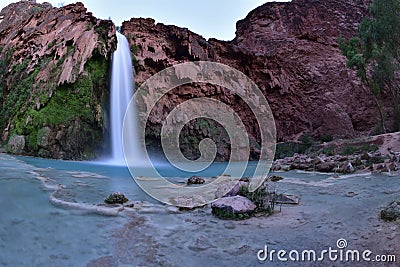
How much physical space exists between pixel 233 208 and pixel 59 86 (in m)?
15.7

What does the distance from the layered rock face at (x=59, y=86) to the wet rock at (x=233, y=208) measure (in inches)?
499

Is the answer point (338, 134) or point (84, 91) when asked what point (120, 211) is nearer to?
point (84, 91)

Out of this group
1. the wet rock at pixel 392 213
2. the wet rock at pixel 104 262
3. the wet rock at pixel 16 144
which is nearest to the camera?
the wet rock at pixel 104 262

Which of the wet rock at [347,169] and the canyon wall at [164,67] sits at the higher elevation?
the canyon wall at [164,67]

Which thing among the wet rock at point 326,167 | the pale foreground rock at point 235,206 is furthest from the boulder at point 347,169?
the pale foreground rock at point 235,206

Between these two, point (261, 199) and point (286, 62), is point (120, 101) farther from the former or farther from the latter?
point (286, 62)

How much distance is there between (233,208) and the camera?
476 centimetres

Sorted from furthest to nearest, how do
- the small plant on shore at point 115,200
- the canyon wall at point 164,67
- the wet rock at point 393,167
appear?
the canyon wall at point 164,67 → the wet rock at point 393,167 → the small plant on shore at point 115,200

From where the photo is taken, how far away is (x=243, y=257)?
3.21 m

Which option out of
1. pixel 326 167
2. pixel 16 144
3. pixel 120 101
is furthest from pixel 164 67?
pixel 326 167

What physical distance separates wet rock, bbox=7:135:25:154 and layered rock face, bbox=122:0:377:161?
812 centimetres

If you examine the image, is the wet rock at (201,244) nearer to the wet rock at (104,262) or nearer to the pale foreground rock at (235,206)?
the wet rock at (104,262)

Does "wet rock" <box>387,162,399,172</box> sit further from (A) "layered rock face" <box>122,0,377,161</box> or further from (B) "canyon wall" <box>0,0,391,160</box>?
(A) "layered rock face" <box>122,0,377,161</box>

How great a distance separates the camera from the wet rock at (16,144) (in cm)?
1541
